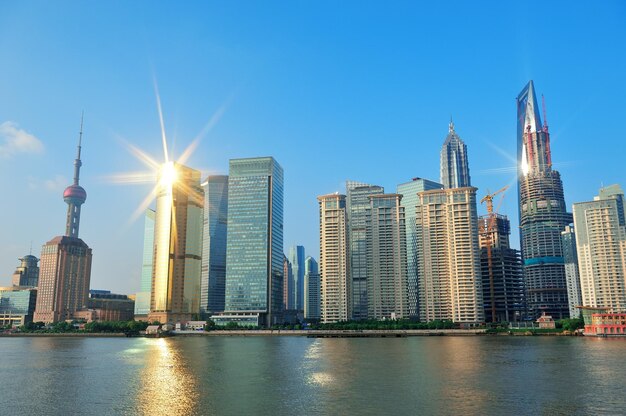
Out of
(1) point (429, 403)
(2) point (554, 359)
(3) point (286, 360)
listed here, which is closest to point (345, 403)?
(1) point (429, 403)

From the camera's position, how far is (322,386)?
268ft

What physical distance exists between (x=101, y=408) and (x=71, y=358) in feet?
259

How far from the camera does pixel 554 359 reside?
120 meters

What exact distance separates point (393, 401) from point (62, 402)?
44.6 meters

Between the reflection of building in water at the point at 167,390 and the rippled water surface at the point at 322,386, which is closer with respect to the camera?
the rippled water surface at the point at 322,386

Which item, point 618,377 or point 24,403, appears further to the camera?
point 618,377

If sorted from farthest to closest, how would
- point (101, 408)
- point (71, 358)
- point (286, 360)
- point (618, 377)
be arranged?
point (71, 358) < point (286, 360) < point (618, 377) < point (101, 408)

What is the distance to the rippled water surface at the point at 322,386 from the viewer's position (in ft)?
213

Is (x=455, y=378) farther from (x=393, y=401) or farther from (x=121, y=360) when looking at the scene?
(x=121, y=360)

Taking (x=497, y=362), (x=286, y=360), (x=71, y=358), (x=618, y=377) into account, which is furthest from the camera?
(x=71, y=358)

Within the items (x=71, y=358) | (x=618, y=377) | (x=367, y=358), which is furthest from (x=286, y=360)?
(x=618, y=377)

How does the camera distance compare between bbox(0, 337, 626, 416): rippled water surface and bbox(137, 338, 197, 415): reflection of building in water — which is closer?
bbox(0, 337, 626, 416): rippled water surface

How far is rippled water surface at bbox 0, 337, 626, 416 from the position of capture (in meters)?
65.0

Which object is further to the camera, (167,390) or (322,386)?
(322,386)
